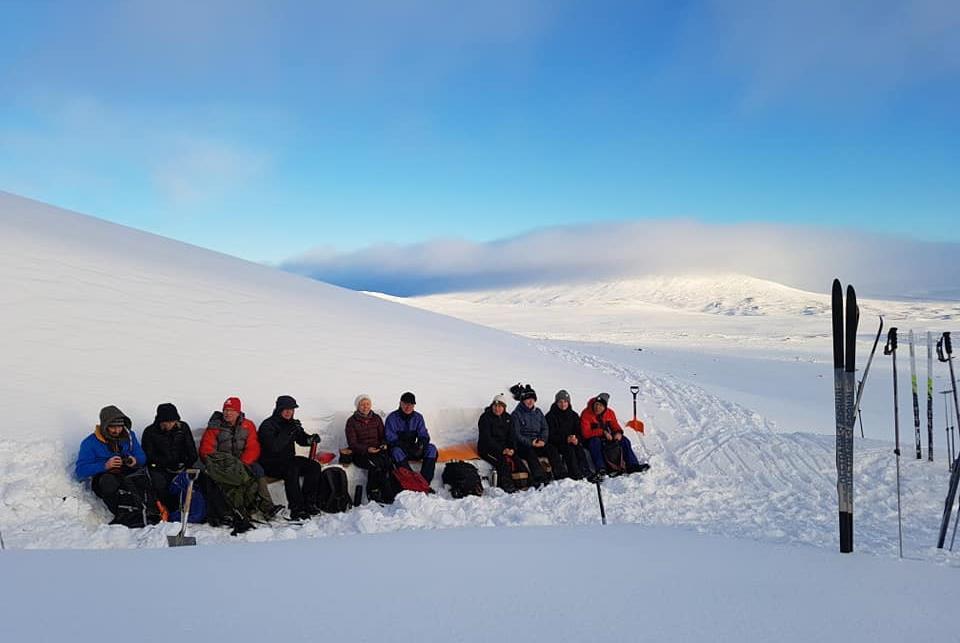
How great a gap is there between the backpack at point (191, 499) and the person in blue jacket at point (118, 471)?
0.20m

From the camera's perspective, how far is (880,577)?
3.26 meters

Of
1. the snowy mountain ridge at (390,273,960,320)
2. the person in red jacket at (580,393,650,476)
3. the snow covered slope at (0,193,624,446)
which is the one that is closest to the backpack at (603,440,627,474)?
the person in red jacket at (580,393,650,476)

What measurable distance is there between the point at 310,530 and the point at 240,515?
654mm

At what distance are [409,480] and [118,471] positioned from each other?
9.07 feet

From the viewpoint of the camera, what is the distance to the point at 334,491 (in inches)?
286

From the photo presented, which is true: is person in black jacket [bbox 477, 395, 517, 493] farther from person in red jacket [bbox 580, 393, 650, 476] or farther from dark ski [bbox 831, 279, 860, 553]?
dark ski [bbox 831, 279, 860, 553]

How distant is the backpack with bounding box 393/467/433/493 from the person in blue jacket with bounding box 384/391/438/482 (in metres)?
0.10

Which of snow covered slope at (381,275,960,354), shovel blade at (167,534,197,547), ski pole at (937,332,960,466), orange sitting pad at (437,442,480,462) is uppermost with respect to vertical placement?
snow covered slope at (381,275,960,354)

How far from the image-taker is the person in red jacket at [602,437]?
8.88 metres

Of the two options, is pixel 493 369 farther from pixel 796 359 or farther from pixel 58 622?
pixel 796 359

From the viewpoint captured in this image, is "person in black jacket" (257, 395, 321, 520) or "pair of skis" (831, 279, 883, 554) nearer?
"pair of skis" (831, 279, 883, 554)

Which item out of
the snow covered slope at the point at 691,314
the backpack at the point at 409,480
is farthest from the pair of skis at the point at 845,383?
the snow covered slope at the point at 691,314

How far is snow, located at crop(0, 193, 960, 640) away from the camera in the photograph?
278 cm

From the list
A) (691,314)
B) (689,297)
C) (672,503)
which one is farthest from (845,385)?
(689,297)
